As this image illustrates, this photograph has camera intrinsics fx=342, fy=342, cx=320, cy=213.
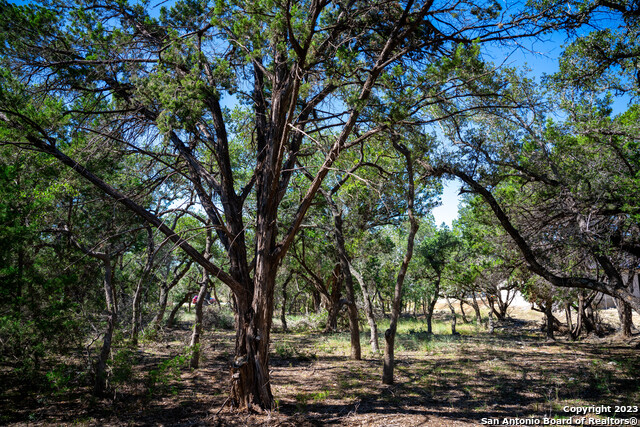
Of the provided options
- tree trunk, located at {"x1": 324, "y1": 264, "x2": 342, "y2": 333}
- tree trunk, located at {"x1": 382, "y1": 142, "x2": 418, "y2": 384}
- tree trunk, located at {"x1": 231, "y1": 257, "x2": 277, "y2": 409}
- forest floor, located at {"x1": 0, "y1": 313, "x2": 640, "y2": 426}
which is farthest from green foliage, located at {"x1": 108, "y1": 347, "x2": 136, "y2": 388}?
tree trunk, located at {"x1": 324, "y1": 264, "x2": 342, "y2": 333}

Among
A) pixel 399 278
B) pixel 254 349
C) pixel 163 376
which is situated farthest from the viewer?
pixel 399 278

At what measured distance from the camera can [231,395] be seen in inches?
211

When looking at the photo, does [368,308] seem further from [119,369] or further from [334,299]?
[334,299]

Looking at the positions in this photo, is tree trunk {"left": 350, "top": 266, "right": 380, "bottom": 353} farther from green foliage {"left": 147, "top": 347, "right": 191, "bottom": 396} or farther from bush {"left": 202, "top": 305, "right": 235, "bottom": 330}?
bush {"left": 202, "top": 305, "right": 235, "bottom": 330}

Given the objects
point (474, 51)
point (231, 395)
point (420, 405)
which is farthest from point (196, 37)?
point (420, 405)

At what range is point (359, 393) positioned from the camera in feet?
21.9

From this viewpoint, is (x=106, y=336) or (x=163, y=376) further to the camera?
(x=163, y=376)

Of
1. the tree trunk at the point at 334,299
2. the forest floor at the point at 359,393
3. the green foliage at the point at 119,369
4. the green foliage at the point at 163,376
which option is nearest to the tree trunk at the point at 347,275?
the forest floor at the point at 359,393

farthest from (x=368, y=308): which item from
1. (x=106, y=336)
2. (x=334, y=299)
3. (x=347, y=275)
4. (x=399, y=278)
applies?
(x=334, y=299)

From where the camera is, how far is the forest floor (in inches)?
211

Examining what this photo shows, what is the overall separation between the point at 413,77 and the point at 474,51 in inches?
60.7

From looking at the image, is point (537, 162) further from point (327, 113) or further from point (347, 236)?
point (347, 236)

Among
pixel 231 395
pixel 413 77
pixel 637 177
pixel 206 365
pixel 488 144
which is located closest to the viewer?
pixel 231 395

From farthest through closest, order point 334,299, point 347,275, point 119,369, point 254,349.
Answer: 1. point 334,299
2. point 347,275
3. point 119,369
4. point 254,349
